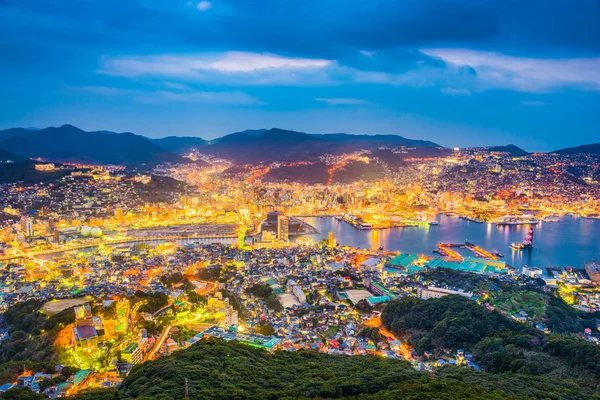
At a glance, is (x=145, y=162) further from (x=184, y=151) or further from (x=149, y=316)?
(x=149, y=316)

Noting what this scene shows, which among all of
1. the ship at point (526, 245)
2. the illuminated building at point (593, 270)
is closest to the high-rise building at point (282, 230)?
the ship at point (526, 245)

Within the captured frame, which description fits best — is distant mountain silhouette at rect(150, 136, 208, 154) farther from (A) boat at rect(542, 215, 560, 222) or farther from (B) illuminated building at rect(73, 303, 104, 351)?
(B) illuminated building at rect(73, 303, 104, 351)

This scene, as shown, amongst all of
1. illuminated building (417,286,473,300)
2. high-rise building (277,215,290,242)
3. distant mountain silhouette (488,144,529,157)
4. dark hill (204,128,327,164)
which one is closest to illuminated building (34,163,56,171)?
high-rise building (277,215,290,242)

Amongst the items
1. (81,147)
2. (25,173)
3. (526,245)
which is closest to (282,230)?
(526,245)

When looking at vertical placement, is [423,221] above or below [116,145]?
below

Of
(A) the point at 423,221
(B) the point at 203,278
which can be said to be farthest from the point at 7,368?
(A) the point at 423,221

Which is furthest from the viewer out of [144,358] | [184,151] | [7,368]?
[184,151]
